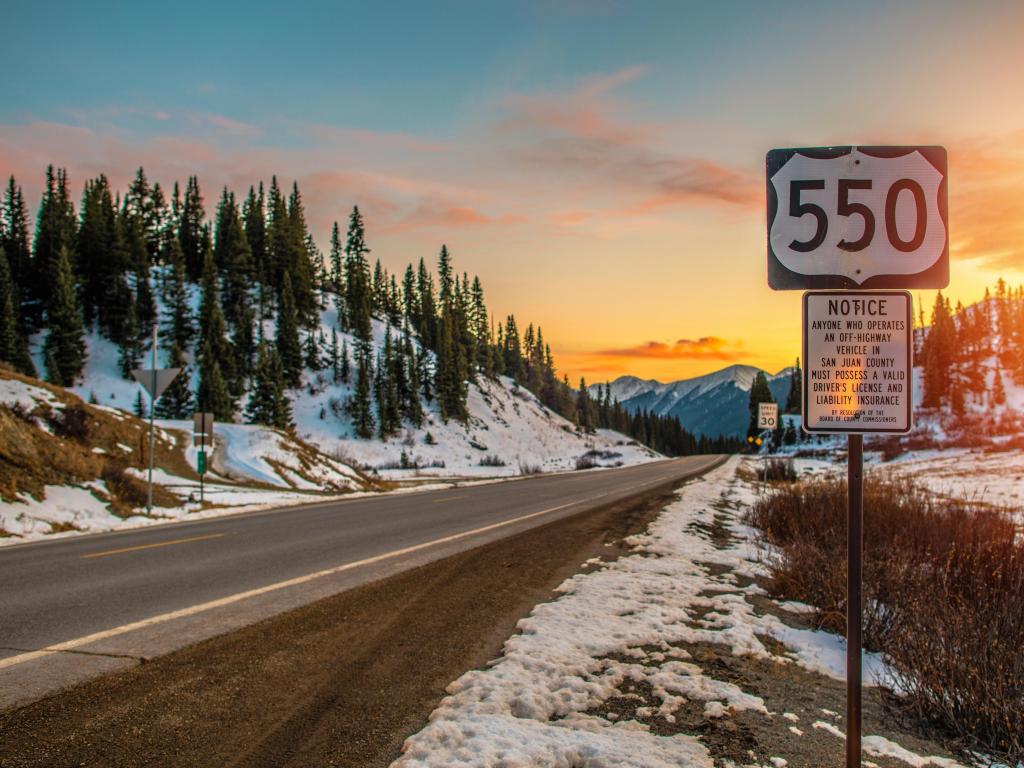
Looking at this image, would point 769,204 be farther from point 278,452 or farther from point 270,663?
point 278,452

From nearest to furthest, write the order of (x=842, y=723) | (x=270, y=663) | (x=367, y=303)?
(x=842, y=723), (x=270, y=663), (x=367, y=303)

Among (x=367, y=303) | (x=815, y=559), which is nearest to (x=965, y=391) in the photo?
(x=367, y=303)

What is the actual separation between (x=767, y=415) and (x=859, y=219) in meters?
21.6

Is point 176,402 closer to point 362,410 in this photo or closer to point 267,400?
point 267,400

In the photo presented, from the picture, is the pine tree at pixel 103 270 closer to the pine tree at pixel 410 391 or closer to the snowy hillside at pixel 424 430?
the snowy hillside at pixel 424 430

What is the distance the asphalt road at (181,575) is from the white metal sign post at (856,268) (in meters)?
4.88

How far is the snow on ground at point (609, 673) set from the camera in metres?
3.33

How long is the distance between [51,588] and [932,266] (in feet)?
28.4

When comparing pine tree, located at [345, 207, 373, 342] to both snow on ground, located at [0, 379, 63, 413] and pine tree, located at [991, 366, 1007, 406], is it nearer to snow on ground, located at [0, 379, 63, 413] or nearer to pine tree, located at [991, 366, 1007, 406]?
snow on ground, located at [0, 379, 63, 413]

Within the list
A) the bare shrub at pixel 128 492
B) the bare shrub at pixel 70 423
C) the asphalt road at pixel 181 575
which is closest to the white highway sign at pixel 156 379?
the bare shrub at pixel 128 492

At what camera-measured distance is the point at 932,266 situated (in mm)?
3338

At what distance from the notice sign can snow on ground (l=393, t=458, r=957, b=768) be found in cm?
178

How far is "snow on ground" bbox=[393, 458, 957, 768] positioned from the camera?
333 cm

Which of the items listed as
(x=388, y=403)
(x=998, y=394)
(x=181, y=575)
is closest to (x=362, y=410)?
(x=388, y=403)
